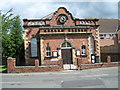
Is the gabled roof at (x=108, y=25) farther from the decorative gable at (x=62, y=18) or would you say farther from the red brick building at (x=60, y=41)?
the decorative gable at (x=62, y=18)

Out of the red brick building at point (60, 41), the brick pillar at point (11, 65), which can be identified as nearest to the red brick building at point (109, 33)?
the red brick building at point (60, 41)

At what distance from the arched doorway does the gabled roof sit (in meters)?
18.2

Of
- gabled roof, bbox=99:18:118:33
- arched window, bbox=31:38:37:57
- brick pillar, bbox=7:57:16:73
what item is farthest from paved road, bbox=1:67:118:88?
gabled roof, bbox=99:18:118:33

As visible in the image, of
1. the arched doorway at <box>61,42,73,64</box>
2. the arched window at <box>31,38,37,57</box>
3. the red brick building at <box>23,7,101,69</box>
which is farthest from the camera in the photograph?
the arched window at <box>31,38,37,57</box>

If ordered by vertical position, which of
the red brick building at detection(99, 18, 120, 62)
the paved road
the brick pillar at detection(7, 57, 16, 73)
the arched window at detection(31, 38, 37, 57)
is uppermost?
the red brick building at detection(99, 18, 120, 62)

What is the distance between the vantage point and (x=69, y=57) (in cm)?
2575

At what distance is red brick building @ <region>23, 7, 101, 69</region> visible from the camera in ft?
82.0

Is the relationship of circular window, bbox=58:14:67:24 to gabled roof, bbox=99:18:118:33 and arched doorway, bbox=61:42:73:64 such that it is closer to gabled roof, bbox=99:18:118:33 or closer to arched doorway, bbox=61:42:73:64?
arched doorway, bbox=61:42:73:64

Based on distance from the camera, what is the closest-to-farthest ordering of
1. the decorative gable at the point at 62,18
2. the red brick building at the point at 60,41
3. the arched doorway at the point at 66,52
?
the red brick building at the point at 60,41 < the arched doorway at the point at 66,52 < the decorative gable at the point at 62,18

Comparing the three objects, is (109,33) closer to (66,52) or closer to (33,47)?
(66,52)

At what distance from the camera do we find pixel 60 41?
25172mm

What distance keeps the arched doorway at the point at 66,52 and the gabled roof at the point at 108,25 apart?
18.2 meters

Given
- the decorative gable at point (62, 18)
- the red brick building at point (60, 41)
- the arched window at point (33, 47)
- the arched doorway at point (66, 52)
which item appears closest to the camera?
the red brick building at point (60, 41)

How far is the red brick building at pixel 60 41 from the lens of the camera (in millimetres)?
25000
